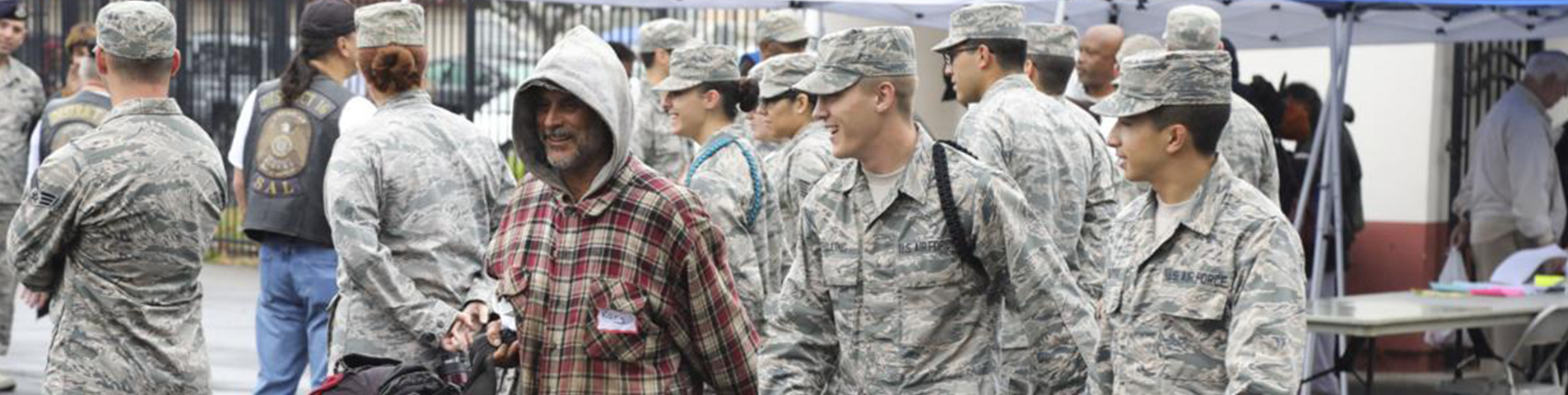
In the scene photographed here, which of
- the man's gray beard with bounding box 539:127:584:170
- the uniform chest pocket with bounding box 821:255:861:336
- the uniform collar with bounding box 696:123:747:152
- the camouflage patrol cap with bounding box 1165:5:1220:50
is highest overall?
the camouflage patrol cap with bounding box 1165:5:1220:50

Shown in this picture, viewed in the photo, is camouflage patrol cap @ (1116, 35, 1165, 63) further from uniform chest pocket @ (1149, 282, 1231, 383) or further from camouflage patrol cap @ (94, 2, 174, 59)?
uniform chest pocket @ (1149, 282, 1231, 383)

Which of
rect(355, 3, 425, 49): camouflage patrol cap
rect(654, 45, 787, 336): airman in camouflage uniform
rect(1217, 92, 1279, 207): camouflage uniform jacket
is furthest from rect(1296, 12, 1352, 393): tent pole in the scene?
rect(355, 3, 425, 49): camouflage patrol cap

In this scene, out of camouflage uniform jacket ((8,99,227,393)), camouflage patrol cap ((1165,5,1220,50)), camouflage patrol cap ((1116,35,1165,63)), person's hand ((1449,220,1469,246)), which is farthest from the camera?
person's hand ((1449,220,1469,246))

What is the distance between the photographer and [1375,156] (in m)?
13.8

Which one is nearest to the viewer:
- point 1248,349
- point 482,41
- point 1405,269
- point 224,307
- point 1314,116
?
point 1248,349

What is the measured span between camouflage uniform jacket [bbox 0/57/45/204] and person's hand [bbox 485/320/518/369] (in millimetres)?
7390

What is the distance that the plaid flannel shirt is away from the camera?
4.84m

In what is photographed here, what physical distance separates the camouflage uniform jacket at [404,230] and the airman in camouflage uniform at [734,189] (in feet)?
2.69

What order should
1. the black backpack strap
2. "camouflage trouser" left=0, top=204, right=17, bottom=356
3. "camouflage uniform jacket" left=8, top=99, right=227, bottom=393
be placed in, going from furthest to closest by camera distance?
1. "camouflage trouser" left=0, top=204, right=17, bottom=356
2. "camouflage uniform jacket" left=8, top=99, right=227, bottom=393
3. the black backpack strap

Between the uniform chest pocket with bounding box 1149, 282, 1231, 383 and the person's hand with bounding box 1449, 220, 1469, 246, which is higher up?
the uniform chest pocket with bounding box 1149, 282, 1231, 383

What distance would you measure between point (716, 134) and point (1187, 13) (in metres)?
2.21

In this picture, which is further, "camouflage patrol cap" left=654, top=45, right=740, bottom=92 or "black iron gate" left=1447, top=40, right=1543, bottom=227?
"black iron gate" left=1447, top=40, right=1543, bottom=227

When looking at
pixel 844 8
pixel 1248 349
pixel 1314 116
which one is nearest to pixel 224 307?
pixel 844 8

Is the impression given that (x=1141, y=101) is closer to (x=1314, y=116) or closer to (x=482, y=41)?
(x=1314, y=116)
